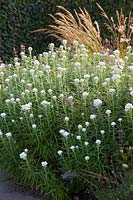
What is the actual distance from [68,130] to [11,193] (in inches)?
31.3

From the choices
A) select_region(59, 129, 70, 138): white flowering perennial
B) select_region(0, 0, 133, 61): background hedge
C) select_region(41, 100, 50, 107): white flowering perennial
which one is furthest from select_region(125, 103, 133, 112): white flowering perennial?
select_region(0, 0, 133, 61): background hedge

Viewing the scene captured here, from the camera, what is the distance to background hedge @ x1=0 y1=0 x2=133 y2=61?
7.21 meters

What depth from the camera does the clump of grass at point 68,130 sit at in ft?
12.7

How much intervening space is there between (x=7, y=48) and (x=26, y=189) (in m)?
3.53

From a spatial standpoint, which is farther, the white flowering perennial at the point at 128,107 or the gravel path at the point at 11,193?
the gravel path at the point at 11,193

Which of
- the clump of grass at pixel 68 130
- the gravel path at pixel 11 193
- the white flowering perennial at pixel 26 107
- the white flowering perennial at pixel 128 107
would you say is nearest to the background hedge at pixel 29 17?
the clump of grass at pixel 68 130

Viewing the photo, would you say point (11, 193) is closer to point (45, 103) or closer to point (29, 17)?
point (45, 103)

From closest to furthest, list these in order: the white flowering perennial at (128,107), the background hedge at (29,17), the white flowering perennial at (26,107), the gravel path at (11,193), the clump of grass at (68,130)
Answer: the white flowering perennial at (128,107), the clump of grass at (68,130), the white flowering perennial at (26,107), the gravel path at (11,193), the background hedge at (29,17)

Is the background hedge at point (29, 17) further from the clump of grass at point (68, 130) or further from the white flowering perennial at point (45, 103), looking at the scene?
the white flowering perennial at point (45, 103)

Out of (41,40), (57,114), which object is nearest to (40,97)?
(57,114)

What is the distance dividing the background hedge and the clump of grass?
2.79 m

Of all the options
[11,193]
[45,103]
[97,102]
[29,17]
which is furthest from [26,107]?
[29,17]

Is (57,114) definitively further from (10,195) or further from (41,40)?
(41,40)

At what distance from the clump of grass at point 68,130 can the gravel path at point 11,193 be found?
117 millimetres
